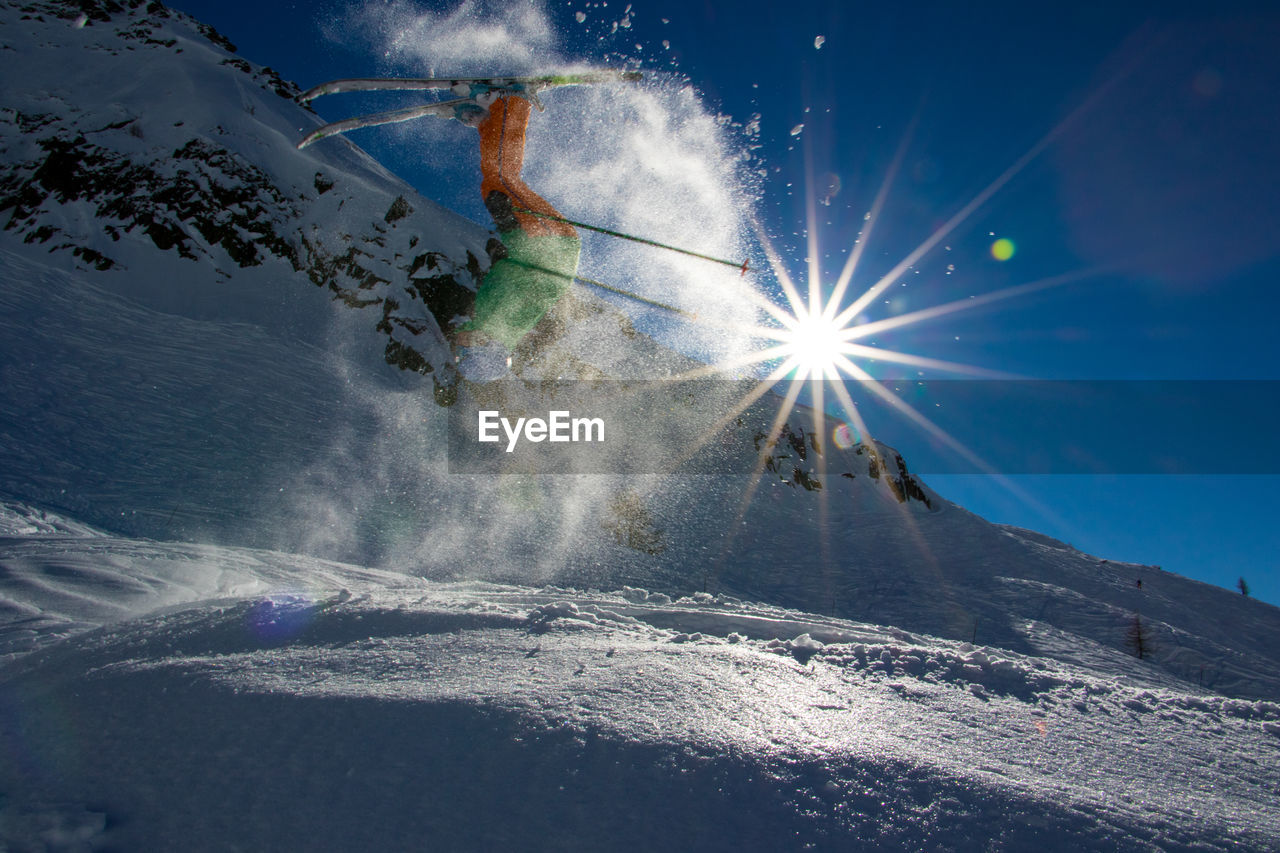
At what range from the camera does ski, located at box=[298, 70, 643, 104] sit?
1215cm

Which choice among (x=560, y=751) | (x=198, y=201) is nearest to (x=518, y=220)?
(x=560, y=751)

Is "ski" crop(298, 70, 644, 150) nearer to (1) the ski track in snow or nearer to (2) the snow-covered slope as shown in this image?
(1) the ski track in snow

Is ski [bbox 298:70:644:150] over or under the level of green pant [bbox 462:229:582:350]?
over

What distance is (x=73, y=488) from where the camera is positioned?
9.22 meters

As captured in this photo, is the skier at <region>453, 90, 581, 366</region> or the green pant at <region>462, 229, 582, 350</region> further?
the green pant at <region>462, 229, 582, 350</region>

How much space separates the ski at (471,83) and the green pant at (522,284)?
327 cm

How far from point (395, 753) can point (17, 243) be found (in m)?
23.5

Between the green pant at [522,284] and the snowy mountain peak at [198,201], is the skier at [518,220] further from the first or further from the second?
the snowy mountain peak at [198,201]

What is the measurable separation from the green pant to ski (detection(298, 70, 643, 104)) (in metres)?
3.27

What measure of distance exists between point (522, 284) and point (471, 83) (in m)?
6.10

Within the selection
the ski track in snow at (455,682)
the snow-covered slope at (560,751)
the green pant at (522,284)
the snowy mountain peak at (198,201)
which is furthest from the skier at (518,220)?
the snow-covered slope at (560,751)

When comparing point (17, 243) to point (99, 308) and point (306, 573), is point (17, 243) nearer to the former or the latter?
point (99, 308)

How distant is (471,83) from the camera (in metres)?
12.9

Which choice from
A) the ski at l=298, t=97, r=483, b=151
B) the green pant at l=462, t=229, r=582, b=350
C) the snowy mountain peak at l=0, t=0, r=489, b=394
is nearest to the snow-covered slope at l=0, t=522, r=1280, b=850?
the ski at l=298, t=97, r=483, b=151
